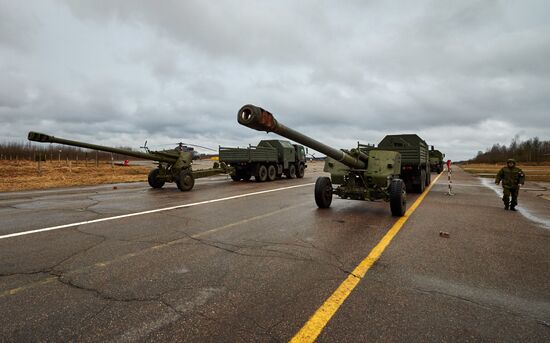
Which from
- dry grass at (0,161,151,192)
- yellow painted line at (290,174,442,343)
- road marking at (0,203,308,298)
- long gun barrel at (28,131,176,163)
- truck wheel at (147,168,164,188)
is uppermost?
long gun barrel at (28,131,176,163)

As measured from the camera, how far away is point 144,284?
3.07 meters

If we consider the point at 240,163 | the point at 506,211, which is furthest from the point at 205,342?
the point at 240,163

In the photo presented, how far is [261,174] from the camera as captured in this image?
17.1 m

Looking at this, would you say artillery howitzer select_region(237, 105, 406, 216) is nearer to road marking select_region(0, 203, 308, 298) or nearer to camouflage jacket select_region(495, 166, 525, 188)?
road marking select_region(0, 203, 308, 298)

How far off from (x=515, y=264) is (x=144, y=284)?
169 inches

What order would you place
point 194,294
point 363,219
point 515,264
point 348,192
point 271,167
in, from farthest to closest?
point 271,167 < point 348,192 < point 363,219 < point 515,264 < point 194,294

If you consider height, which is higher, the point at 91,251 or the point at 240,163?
the point at 240,163

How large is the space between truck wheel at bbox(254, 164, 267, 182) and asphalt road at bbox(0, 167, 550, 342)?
35.2 ft

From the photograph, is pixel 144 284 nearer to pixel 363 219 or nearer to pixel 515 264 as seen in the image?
pixel 515 264

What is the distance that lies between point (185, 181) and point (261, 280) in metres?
9.40

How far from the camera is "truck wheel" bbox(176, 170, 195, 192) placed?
38.7 feet

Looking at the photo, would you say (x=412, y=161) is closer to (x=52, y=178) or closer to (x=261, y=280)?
(x=261, y=280)

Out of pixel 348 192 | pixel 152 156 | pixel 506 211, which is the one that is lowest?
pixel 506 211

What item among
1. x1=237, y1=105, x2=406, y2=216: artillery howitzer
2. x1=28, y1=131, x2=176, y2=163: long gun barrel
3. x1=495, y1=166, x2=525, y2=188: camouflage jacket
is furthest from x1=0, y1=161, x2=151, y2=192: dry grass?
x1=495, y1=166, x2=525, y2=188: camouflage jacket
